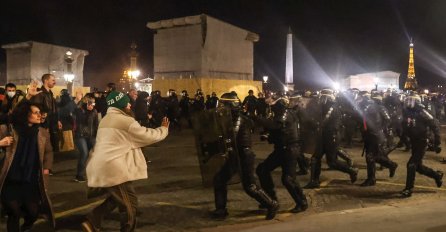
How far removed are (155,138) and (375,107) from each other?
18.9 feet

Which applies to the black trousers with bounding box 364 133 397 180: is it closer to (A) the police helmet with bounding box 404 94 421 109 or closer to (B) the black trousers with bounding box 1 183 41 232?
(A) the police helmet with bounding box 404 94 421 109

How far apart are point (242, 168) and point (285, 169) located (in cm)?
79

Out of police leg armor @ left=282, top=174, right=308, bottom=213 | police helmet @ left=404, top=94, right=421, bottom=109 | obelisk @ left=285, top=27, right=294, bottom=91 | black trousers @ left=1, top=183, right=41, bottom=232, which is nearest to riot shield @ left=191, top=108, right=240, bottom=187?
A: police leg armor @ left=282, top=174, right=308, bottom=213

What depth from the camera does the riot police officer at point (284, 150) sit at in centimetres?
702

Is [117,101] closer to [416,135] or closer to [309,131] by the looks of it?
[309,131]

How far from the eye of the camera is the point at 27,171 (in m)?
5.28

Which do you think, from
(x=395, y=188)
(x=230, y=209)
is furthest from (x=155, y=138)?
(x=395, y=188)

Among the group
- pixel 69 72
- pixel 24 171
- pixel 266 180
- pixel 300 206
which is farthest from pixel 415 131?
pixel 69 72

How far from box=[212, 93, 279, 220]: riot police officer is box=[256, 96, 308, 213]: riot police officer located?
417mm

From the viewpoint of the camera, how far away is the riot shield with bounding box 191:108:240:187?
6547mm

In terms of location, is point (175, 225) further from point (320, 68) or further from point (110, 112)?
point (320, 68)

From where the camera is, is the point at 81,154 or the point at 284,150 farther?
the point at 81,154

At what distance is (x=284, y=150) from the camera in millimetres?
7027

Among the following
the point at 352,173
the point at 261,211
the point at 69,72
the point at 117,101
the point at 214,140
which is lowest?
the point at 261,211
